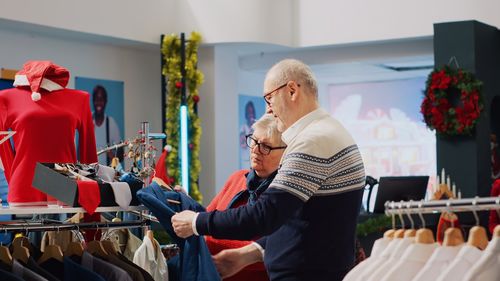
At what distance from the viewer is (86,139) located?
20.1 ft

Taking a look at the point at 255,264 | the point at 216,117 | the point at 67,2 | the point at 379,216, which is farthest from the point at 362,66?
the point at 255,264

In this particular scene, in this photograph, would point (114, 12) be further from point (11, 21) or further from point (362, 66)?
point (362, 66)

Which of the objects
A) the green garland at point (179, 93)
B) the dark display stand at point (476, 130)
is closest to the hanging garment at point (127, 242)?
the dark display stand at point (476, 130)

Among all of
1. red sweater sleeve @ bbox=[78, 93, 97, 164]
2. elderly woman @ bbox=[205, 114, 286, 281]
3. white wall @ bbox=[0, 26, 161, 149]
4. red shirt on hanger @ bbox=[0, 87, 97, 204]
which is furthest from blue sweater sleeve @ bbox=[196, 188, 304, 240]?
white wall @ bbox=[0, 26, 161, 149]

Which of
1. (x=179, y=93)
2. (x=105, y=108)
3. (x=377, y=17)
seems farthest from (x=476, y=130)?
(x=105, y=108)

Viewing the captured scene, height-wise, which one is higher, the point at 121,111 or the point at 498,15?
the point at 498,15

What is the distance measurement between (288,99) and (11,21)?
6.81 m

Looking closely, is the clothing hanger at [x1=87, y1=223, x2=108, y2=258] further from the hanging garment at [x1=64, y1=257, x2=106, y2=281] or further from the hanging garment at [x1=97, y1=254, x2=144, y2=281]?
the hanging garment at [x1=64, y1=257, x2=106, y2=281]

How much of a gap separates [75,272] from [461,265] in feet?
6.24

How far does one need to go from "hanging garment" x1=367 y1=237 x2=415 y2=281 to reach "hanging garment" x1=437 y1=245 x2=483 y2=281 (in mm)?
252

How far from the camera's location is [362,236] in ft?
35.8

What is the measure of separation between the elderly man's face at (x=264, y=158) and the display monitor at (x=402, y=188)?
15.2 ft

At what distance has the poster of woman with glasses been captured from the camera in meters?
14.4

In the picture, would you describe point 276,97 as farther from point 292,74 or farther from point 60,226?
point 60,226
